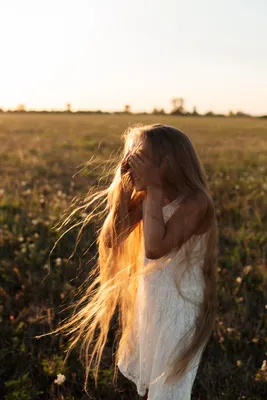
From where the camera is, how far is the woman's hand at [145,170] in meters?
1.97

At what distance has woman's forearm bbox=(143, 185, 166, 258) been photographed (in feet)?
6.37

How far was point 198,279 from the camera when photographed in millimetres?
2320

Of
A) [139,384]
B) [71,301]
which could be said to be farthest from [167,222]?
[71,301]

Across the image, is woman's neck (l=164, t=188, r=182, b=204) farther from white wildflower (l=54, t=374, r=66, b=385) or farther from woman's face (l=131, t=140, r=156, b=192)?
white wildflower (l=54, t=374, r=66, b=385)

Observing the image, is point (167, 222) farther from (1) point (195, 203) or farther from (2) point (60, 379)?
(2) point (60, 379)

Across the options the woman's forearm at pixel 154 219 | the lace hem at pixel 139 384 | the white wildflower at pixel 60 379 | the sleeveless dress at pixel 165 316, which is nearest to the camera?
the woman's forearm at pixel 154 219

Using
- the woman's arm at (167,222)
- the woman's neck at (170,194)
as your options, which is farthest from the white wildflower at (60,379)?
the woman's neck at (170,194)

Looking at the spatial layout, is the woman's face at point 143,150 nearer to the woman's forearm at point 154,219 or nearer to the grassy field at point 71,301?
the woman's forearm at point 154,219

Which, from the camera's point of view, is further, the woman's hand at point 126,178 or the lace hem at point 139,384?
the lace hem at point 139,384

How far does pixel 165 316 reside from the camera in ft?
7.36

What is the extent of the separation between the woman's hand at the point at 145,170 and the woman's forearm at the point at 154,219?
0.03 metres

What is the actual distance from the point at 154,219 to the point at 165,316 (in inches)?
22.7

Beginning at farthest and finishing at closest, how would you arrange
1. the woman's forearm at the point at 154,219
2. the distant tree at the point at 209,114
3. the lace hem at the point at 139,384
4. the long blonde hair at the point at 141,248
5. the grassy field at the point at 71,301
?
1. the distant tree at the point at 209,114
2. the grassy field at the point at 71,301
3. the lace hem at the point at 139,384
4. the long blonde hair at the point at 141,248
5. the woman's forearm at the point at 154,219

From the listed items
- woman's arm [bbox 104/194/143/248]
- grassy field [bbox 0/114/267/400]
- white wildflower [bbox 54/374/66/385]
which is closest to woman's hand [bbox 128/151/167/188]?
woman's arm [bbox 104/194/143/248]
